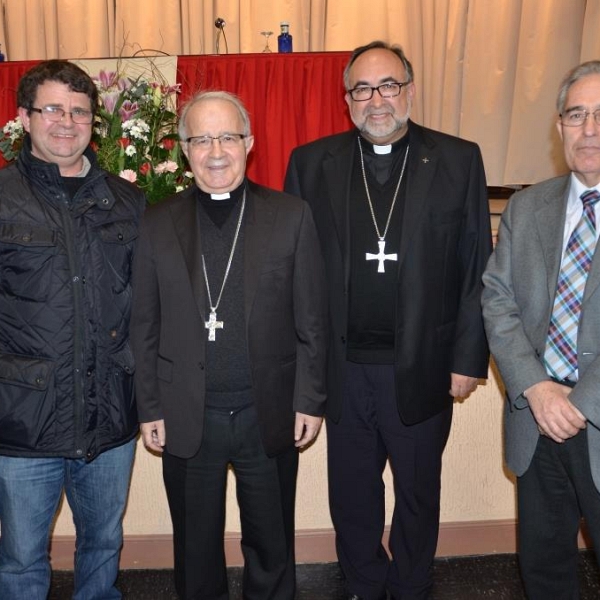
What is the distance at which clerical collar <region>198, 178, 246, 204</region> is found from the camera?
2182 mm

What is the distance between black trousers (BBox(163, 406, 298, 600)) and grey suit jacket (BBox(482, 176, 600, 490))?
0.73 m

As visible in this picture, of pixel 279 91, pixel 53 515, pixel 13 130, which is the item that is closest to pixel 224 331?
pixel 53 515

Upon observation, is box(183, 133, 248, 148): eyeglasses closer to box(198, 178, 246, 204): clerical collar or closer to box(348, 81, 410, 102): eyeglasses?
box(198, 178, 246, 204): clerical collar

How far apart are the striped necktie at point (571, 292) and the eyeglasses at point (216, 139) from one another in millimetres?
1039

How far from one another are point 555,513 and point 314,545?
1262mm

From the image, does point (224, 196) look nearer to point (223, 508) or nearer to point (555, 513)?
point (223, 508)

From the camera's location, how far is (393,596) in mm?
2607

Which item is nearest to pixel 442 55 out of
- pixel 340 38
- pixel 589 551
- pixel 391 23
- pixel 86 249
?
pixel 391 23

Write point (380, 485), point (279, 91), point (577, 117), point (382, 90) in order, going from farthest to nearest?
point (279, 91)
point (380, 485)
point (382, 90)
point (577, 117)

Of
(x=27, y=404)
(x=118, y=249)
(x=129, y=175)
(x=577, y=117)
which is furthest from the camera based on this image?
(x=129, y=175)

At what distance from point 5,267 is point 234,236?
26.8 inches

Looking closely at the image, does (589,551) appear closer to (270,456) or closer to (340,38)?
(270,456)

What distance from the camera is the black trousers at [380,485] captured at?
2426 mm

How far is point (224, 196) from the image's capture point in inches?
85.8
